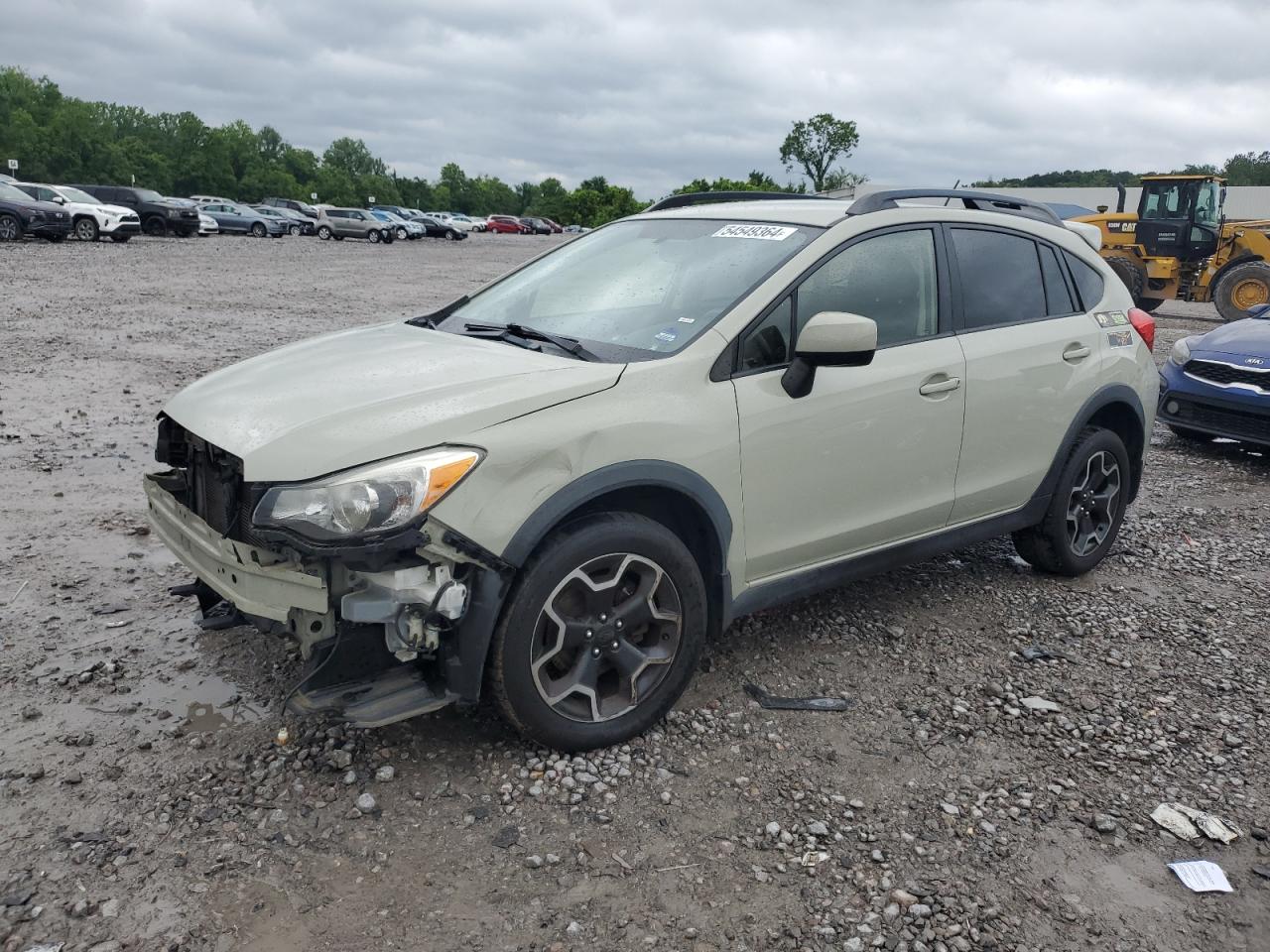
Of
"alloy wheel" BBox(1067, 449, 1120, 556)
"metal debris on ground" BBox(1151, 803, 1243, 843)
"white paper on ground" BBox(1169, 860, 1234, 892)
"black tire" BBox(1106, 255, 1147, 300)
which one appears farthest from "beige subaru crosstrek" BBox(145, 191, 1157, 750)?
"black tire" BBox(1106, 255, 1147, 300)

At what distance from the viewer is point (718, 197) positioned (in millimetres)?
4953

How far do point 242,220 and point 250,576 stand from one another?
1814 inches

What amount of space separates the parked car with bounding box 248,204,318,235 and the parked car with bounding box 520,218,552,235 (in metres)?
30.1

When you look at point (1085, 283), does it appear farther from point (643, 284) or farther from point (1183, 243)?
point (1183, 243)

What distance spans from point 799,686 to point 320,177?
419ft

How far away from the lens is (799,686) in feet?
13.2

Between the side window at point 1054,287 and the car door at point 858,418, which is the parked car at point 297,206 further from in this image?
the car door at point 858,418

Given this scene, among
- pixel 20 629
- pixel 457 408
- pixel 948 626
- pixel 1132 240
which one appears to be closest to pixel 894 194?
pixel 948 626

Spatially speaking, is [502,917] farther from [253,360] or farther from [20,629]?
[20,629]

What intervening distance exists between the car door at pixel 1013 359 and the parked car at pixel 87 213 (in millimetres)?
29028

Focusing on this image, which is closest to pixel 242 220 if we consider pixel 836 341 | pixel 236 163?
pixel 836 341

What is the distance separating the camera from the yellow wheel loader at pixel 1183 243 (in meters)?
19.2

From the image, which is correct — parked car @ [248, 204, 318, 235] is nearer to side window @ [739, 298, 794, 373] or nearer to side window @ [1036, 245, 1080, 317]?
side window @ [1036, 245, 1080, 317]

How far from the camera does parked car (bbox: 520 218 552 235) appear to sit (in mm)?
78125
